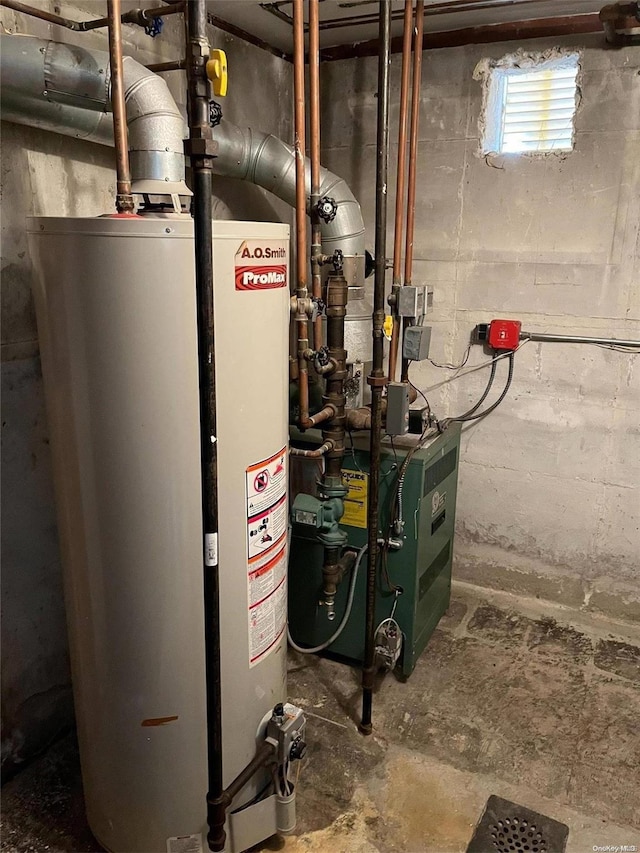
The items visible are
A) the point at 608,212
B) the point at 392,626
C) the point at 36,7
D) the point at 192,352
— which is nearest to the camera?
the point at 192,352

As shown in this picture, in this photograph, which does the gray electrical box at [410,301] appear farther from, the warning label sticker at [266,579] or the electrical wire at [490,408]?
the warning label sticker at [266,579]

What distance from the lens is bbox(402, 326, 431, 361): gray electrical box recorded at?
2.14 m

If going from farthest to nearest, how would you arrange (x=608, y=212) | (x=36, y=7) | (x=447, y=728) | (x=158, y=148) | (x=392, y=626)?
(x=608, y=212)
(x=392, y=626)
(x=447, y=728)
(x=36, y=7)
(x=158, y=148)

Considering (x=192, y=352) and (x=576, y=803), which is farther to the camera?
(x=576, y=803)

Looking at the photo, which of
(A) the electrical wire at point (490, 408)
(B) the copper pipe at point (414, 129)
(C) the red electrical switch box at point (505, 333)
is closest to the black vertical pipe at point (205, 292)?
(B) the copper pipe at point (414, 129)

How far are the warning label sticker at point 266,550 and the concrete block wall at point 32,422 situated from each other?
2.39 ft

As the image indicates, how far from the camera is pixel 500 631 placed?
2.61m

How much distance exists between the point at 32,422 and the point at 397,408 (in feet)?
3.45

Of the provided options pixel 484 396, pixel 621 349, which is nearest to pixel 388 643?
pixel 484 396

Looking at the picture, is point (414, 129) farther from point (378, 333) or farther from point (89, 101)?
point (89, 101)

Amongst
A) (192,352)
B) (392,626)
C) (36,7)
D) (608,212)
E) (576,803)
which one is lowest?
(576,803)

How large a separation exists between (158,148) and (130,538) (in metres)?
0.85

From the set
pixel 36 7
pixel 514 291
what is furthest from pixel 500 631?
pixel 36 7

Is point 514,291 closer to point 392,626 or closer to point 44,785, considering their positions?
point 392,626
